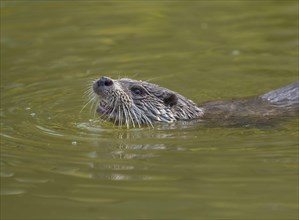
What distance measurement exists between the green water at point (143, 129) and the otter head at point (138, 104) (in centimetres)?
21

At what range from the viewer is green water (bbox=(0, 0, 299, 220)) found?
653 cm

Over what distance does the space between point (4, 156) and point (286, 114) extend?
10.7ft

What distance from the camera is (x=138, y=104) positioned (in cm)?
962

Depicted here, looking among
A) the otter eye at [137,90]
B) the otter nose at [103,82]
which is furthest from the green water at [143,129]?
the otter eye at [137,90]

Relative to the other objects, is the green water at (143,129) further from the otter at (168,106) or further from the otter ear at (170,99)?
the otter ear at (170,99)

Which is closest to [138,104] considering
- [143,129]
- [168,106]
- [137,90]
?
[137,90]

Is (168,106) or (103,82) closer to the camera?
(103,82)

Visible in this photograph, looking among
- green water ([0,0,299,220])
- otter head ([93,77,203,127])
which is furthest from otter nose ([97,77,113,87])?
green water ([0,0,299,220])

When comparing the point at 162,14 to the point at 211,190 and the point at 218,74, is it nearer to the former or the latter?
the point at 218,74

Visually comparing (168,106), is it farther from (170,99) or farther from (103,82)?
(103,82)

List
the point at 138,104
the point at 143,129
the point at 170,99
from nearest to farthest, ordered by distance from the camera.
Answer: the point at 143,129 < the point at 138,104 < the point at 170,99

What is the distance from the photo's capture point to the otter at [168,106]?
30.4ft

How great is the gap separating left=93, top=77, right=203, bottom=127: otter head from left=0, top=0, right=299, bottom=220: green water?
8.3 inches

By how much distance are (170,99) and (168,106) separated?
Answer: 0.28 ft
